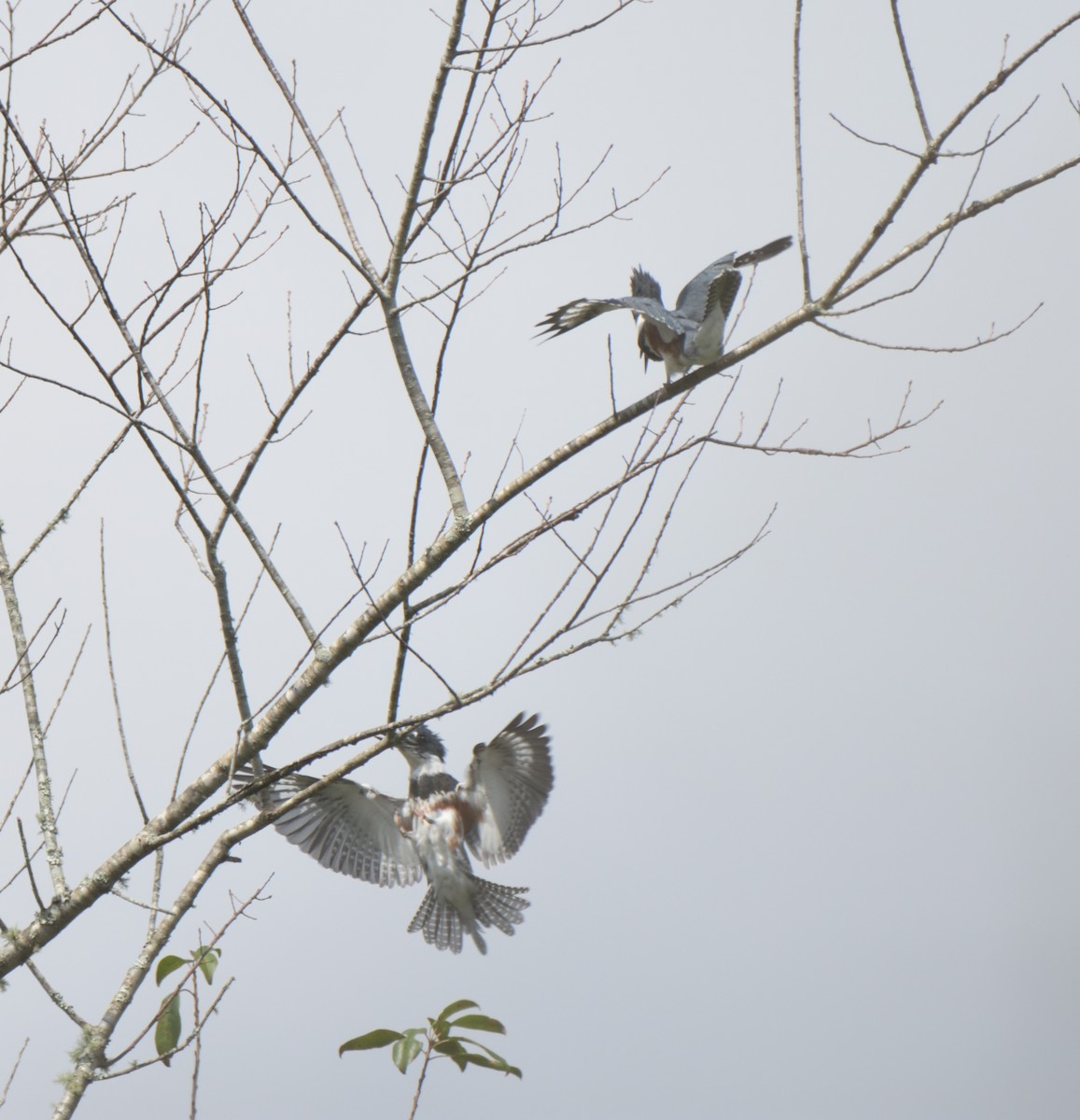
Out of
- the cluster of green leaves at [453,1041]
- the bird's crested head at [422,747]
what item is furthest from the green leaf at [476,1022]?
the bird's crested head at [422,747]

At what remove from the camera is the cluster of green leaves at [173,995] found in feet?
8.69

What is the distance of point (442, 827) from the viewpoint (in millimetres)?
5168

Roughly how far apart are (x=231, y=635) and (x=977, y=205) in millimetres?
1661

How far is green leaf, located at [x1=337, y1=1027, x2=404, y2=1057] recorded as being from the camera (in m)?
2.82

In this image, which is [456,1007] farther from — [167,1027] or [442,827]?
[442,827]

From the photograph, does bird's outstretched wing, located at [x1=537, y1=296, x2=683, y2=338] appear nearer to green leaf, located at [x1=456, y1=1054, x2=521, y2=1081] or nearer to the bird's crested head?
green leaf, located at [x1=456, y1=1054, x2=521, y2=1081]

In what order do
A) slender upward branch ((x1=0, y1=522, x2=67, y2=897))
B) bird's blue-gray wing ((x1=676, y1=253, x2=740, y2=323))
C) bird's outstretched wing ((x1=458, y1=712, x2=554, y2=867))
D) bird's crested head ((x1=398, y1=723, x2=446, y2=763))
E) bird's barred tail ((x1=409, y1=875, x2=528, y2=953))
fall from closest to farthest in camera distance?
1. slender upward branch ((x1=0, y1=522, x2=67, y2=897))
2. bird's blue-gray wing ((x1=676, y1=253, x2=740, y2=323))
3. bird's outstretched wing ((x1=458, y1=712, x2=554, y2=867))
4. bird's crested head ((x1=398, y1=723, x2=446, y2=763))
5. bird's barred tail ((x1=409, y1=875, x2=528, y2=953))

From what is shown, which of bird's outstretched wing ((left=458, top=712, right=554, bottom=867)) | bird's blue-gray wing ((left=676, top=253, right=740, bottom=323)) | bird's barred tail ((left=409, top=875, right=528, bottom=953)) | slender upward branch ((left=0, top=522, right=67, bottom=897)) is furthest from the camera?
bird's barred tail ((left=409, top=875, right=528, bottom=953))

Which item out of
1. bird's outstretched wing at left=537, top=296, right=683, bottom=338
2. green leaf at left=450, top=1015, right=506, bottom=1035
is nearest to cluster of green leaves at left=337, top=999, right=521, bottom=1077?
green leaf at left=450, top=1015, right=506, bottom=1035

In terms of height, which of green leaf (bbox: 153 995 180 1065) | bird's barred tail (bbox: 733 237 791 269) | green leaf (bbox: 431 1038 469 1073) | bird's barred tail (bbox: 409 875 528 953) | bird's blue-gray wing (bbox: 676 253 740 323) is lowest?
green leaf (bbox: 153 995 180 1065)

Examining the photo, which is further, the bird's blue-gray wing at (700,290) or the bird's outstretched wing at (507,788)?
the bird's outstretched wing at (507,788)

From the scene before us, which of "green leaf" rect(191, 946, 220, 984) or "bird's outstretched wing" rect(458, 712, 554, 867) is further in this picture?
"bird's outstretched wing" rect(458, 712, 554, 867)

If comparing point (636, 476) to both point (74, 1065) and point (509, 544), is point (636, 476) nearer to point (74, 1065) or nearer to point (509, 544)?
point (509, 544)

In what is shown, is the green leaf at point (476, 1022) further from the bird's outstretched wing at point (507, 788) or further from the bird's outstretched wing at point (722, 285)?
the bird's outstretched wing at point (507, 788)
